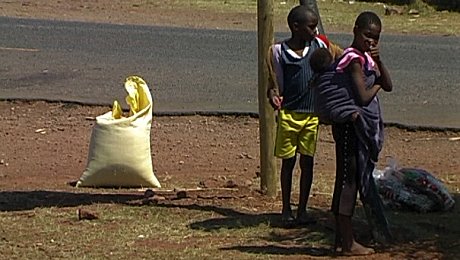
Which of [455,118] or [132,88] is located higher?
[132,88]

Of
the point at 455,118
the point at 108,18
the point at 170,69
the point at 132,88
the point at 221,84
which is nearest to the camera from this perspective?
the point at 132,88

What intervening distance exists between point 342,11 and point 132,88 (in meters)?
15.8

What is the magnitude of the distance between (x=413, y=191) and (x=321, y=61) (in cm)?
165

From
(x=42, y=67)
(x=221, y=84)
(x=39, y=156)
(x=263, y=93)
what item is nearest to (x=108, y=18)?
(x=42, y=67)

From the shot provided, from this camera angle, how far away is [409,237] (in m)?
7.34

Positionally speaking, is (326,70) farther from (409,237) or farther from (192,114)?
(192,114)

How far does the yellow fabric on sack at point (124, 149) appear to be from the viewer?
8.94 metres

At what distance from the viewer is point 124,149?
8922mm

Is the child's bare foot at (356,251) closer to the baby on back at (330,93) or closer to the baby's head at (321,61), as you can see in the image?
the baby on back at (330,93)

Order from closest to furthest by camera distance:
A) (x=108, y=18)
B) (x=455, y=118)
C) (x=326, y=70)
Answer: (x=326, y=70)
(x=455, y=118)
(x=108, y=18)

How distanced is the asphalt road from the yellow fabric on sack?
10.5 feet

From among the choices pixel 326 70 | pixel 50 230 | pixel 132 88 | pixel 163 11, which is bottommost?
pixel 163 11

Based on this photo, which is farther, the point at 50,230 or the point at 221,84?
the point at 221,84

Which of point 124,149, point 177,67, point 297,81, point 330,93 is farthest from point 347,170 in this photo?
point 177,67
